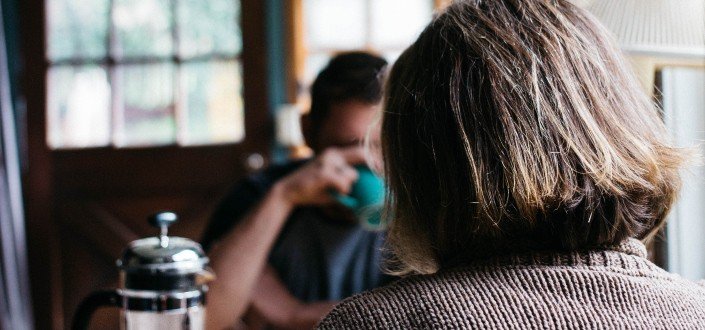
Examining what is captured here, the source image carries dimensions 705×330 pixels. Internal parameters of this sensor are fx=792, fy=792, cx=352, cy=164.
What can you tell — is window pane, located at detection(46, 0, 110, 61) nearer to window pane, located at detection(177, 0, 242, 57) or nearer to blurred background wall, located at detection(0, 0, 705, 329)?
blurred background wall, located at detection(0, 0, 705, 329)

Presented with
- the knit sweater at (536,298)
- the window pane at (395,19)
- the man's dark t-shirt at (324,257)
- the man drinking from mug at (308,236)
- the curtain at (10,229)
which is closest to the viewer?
the knit sweater at (536,298)

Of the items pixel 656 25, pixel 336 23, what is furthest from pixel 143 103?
pixel 656 25

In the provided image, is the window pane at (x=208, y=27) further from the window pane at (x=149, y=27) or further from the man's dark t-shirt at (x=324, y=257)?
the man's dark t-shirt at (x=324, y=257)

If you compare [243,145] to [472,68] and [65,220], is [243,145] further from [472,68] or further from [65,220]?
[472,68]

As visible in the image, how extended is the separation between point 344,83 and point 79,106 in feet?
6.87

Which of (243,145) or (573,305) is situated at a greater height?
(573,305)

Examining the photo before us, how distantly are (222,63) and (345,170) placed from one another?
6.51 feet

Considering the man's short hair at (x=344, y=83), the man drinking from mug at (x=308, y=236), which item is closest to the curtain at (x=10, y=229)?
the man drinking from mug at (x=308, y=236)

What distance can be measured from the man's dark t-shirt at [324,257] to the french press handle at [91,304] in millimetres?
629

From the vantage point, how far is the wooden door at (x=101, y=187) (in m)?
3.04

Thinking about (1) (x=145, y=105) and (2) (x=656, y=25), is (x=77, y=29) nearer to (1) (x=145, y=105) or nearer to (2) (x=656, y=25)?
(1) (x=145, y=105)

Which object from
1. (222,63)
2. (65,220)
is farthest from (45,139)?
(222,63)

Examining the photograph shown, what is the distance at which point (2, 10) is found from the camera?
3131 millimetres

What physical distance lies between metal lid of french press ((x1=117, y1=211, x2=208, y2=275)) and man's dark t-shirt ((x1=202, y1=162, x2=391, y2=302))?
0.61 m
